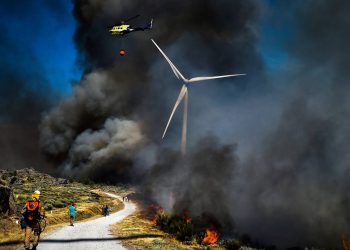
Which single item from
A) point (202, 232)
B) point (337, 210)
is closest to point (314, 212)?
point (337, 210)

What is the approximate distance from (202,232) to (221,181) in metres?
15.5

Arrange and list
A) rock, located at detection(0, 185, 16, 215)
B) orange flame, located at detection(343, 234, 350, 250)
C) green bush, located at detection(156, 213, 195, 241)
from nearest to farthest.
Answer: rock, located at detection(0, 185, 16, 215) < green bush, located at detection(156, 213, 195, 241) < orange flame, located at detection(343, 234, 350, 250)

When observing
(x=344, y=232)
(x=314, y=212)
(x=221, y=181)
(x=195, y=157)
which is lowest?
(x=344, y=232)

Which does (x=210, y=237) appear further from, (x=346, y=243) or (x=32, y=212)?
(x=346, y=243)

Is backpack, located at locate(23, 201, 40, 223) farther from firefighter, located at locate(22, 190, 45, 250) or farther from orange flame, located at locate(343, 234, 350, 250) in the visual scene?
orange flame, located at locate(343, 234, 350, 250)

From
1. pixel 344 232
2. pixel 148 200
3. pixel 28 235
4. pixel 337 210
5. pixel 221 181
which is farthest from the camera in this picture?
pixel 148 200

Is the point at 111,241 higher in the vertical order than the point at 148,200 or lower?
lower

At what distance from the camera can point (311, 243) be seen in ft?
Answer: 115

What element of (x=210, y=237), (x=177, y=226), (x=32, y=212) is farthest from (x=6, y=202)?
(x=210, y=237)

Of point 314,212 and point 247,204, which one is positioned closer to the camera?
point 314,212

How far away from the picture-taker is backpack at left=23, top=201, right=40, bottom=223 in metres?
12.6

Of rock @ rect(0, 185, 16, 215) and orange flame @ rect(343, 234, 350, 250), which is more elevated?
rock @ rect(0, 185, 16, 215)

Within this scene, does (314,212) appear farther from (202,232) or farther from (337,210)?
(202,232)

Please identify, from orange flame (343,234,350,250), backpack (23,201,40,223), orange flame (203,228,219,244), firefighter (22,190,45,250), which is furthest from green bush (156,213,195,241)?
orange flame (343,234,350,250)
